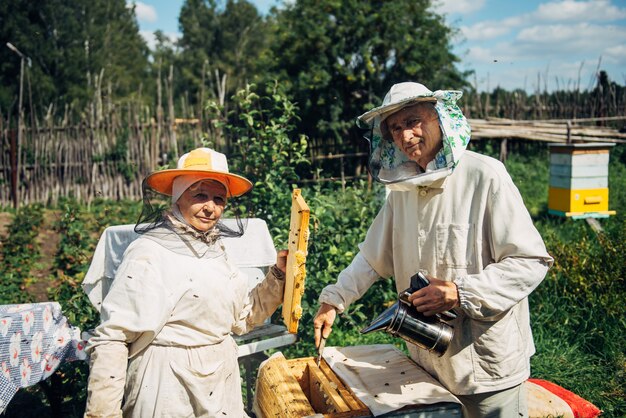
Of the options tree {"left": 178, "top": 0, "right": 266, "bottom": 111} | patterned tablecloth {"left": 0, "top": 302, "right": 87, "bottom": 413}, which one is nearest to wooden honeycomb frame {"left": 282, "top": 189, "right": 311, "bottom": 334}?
patterned tablecloth {"left": 0, "top": 302, "right": 87, "bottom": 413}

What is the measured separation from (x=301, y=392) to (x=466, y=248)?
903mm

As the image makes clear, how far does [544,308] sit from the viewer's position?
4.74 m

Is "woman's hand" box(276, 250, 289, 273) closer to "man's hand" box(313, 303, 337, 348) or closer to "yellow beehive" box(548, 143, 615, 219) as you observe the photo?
"man's hand" box(313, 303, 337, 348)

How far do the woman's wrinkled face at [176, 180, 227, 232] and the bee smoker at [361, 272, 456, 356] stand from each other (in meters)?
0.81

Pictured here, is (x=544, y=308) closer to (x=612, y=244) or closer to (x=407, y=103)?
(x=612, y=244)

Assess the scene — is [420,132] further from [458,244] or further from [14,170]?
[14,170]

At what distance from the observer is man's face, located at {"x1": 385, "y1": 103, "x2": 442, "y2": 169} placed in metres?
2.25

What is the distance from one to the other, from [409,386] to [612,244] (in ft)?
12.4

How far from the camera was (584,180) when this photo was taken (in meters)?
7.15

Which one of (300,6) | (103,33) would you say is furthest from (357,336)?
(103,33)

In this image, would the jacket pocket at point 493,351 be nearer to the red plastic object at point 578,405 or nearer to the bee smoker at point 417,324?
the bee smoker at point 417,324

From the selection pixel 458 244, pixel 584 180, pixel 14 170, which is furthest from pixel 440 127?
pixel 14 170

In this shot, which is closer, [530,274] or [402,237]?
[530,274]

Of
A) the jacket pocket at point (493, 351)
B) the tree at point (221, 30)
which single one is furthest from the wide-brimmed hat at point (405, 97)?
the tree at point (221, 30)
